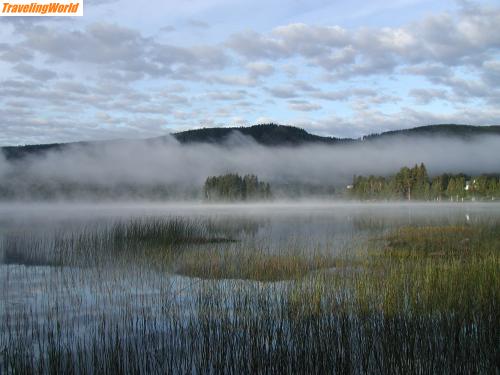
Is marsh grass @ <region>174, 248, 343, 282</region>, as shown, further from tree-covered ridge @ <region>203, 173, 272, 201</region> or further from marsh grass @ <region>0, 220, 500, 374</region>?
tree-covered ridge @ <region>203, 173, 272, 201</region>

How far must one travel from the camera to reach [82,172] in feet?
614

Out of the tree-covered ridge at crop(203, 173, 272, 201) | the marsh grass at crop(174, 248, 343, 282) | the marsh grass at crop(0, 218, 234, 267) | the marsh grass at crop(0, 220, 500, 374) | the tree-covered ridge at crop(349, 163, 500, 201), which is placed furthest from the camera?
the tree-covered ridge at crop(203, 173, 272, 201)

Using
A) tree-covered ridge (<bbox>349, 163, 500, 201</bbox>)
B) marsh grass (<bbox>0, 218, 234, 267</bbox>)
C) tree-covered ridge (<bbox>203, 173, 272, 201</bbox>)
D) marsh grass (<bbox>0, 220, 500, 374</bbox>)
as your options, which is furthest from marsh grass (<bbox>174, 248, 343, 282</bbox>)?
tree-covered ridge (<bbox>349, 163, 500, 201</bbox>)

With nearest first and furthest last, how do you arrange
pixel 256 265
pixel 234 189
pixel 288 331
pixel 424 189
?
pixel 288 331 → pixel 256 265 → pixel 424 189 → pixel 234 189

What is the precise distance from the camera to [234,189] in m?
144

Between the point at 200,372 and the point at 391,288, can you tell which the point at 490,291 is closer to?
the point at 391,288

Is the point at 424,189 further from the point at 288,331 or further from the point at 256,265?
the point at 288,331

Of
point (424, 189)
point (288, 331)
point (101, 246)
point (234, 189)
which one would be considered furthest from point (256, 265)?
point (424, 189)

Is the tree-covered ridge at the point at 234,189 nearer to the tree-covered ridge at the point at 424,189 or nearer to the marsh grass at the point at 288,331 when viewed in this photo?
the tree-covered ridge at the point at 424,189

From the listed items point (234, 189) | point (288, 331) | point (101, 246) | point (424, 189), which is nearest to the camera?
point (288, 331)

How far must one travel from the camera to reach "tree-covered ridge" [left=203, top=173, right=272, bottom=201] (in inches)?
5650

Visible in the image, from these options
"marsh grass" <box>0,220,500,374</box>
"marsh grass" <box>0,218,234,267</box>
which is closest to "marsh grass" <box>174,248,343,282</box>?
"marsh grass" <box>0,220,500,374</box>

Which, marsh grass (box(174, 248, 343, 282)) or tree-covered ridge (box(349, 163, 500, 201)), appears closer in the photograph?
marsh grass (box(174, 248, 343, 282))

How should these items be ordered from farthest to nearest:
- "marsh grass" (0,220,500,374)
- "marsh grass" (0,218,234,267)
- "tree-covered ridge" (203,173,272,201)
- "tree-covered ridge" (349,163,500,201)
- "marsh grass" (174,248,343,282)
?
"tree-covered ridge" (203,173,272,201)
"tree-covered ridge" (349,163,500,201)
"marsh grass" (0,218,234,267)
"marsh grass" (174,248,343,282)
"marsh grass" (0,220,500,374)
